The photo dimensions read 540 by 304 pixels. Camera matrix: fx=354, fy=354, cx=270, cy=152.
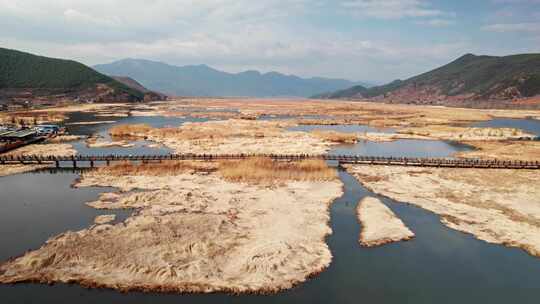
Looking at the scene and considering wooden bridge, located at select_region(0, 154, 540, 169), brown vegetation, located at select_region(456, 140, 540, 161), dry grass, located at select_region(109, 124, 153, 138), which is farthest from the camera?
dry grass, located at select_region(109, 124, 153, 138)

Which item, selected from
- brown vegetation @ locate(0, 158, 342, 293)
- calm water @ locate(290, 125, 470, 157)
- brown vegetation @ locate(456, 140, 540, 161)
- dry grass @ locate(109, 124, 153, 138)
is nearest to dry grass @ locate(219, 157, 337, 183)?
brown vegetation @ locate(0, 158, 342, 293)

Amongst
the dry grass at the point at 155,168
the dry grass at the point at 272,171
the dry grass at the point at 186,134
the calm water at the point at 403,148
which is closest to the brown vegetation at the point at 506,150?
the calm water at the point at 403,148

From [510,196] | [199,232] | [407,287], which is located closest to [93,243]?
[199,232]

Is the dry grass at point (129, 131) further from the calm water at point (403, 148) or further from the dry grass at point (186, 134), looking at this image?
the calm water at point (403, 148)

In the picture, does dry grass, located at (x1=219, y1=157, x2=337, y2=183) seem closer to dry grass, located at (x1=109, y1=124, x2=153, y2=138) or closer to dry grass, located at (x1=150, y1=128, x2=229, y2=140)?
dry grass, located at (x1=150, y1=128, x2=229, y2=140)

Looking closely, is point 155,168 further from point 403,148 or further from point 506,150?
point 506,150

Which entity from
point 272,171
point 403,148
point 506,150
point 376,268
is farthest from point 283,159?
point 506,150
